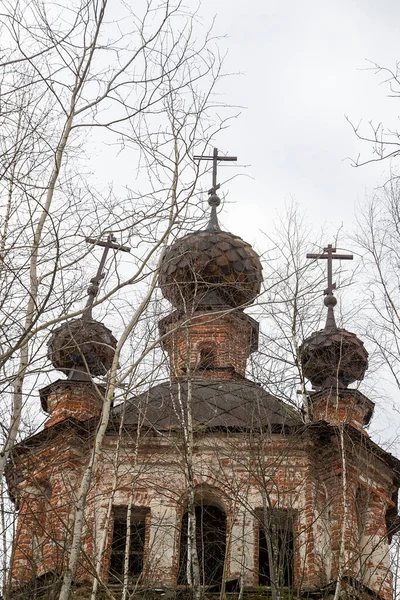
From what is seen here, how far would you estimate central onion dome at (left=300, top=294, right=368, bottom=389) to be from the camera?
15.9m

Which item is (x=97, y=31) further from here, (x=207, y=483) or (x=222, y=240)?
(x=222, y=240)

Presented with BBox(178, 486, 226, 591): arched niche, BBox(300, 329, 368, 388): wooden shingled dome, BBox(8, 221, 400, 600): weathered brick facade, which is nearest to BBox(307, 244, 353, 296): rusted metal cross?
BBox(300, 329, 368, 388): wooden shingled dome

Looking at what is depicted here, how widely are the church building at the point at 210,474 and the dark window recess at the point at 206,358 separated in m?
1.88

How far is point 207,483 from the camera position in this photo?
13.6m

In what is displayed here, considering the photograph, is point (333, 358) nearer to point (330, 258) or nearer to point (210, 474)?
point (330, 258)

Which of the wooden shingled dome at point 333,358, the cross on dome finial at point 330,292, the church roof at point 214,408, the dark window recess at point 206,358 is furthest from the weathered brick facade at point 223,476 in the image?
the dark window recess at point 206,358

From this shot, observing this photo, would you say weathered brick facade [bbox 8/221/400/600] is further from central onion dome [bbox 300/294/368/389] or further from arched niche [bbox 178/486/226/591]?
central onion dome [bbox 300/294/368/389]

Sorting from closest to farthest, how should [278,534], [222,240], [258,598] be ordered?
[278,534] → [258,598] → [222,240]

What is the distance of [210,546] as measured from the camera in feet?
43.3

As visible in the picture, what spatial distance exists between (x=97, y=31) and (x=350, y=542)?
25.0 ft

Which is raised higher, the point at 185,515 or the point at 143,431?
the point at 143,431

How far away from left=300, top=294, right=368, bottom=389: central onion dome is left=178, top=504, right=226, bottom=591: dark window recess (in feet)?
10.4

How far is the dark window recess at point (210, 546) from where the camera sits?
12.5 metres

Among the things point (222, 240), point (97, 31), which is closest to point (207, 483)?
point (222, 240)
